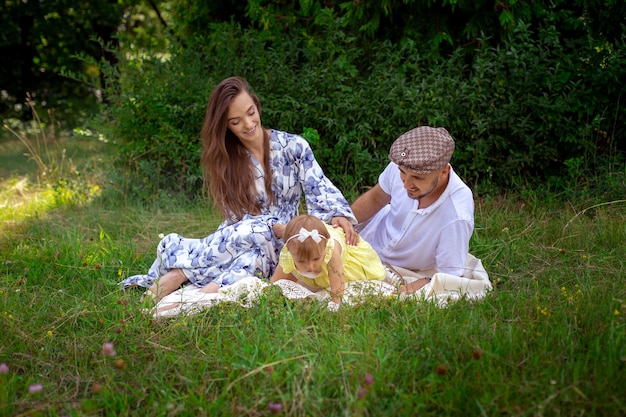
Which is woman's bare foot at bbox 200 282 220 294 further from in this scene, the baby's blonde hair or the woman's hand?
the woman's hand

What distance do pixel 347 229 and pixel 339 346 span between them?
1200 mm

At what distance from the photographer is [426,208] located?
3.47 metres

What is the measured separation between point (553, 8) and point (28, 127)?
33.2ft

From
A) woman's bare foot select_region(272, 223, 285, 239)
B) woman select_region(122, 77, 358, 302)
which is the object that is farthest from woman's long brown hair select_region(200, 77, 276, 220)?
woman's bare foot select_region(272, 223, 285, 239)

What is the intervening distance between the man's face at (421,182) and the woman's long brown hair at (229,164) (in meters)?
1.01

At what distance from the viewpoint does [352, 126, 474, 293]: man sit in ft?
10.8

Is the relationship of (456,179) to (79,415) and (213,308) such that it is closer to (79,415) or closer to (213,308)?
(213,308)

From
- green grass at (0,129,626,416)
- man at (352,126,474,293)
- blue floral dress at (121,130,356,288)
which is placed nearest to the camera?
green grass at (0,129,626,416)

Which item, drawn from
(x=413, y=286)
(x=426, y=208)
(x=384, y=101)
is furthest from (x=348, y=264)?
(x=384, y=101)

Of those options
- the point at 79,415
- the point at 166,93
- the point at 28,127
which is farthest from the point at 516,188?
the point at 28,127

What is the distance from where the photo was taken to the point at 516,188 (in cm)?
510

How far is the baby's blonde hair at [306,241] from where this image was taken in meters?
3.19

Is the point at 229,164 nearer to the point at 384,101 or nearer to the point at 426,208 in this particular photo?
the point at 426,208

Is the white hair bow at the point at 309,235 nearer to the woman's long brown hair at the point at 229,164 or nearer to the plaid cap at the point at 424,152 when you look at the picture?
the plaid cap at the point at 424,152
